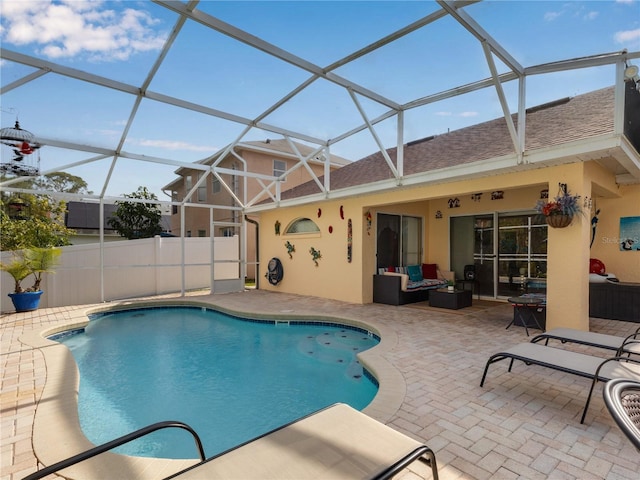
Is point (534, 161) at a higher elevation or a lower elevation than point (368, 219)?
higher

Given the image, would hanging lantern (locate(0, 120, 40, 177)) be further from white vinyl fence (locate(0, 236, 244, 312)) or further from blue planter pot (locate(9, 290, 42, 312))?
blue planter pot (locate(9, 290, 42, 312))

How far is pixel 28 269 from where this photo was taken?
879cm

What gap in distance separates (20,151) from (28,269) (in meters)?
3.38

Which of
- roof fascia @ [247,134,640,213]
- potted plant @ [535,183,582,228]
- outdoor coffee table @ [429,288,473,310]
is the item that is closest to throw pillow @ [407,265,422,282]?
outdoor coffee table @ [429,288,473,310]

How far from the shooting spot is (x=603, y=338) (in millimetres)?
4246

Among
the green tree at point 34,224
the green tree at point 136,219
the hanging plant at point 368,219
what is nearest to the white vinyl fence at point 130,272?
the green tree at point 34,224

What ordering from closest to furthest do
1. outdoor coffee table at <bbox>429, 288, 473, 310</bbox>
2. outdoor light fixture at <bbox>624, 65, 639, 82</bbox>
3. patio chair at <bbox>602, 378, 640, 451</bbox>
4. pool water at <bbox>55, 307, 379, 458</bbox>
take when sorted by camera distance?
patio chair at <bbox>602, 378, 640, 451</bbox>, pool water at <bbox>55, 307, 379, 458</bbox>, outdoor light fixture at <bbox>624, 65, 639, 82</bbox>, outdoor coffee table at <bbox>429, 288, 473, 310</bbox>

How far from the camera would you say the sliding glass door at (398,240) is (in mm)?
9883

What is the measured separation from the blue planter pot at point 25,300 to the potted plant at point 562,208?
40.4 ft

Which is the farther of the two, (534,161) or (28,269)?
(28,269)

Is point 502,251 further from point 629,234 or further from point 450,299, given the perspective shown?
point 629,234

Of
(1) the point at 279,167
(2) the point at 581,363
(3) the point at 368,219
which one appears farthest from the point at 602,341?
(1) the point at 279,167

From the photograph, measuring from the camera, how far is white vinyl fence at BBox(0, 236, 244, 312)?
401 inches

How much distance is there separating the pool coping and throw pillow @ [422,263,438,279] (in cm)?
424
